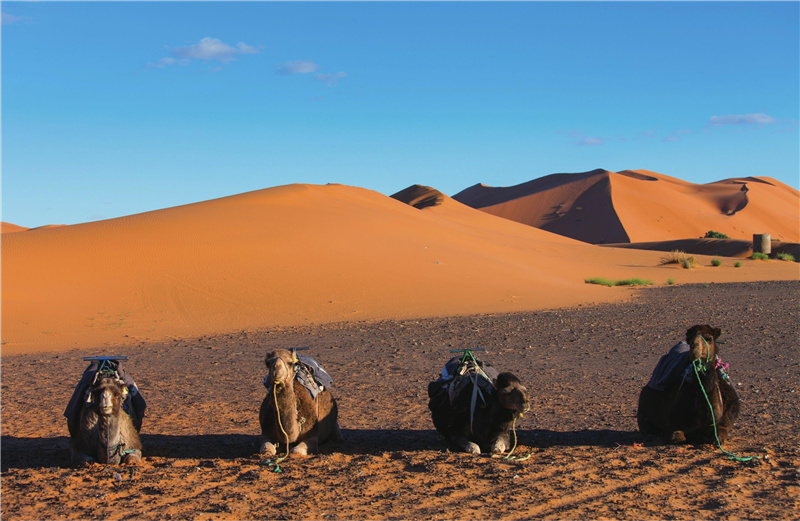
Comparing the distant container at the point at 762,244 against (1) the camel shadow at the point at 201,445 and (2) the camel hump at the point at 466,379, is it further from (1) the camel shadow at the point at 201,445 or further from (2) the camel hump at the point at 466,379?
(1) the camel shadow at the point at 201,445

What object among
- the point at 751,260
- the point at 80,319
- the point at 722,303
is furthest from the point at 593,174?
the point at 80,319

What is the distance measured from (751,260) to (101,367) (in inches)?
1716

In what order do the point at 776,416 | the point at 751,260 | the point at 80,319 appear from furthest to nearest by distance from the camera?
1. the point at 751,260
2. the point at 80,319
3. the point at 776,416

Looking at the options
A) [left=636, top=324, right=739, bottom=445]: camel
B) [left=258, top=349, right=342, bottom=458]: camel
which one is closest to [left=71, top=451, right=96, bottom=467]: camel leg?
[left=258, top=349, right=342, bottom=458]: camel

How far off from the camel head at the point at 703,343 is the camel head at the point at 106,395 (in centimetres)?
526

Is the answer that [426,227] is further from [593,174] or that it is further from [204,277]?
[593,174]

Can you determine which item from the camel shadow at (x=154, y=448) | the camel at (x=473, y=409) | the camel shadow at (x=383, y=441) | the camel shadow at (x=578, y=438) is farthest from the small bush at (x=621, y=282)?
the camel shadow at (x=154, y=448)

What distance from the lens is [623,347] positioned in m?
14.0

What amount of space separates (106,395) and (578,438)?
15.6ft

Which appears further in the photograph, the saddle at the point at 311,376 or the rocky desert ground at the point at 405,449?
the saddle at the point at 311,376

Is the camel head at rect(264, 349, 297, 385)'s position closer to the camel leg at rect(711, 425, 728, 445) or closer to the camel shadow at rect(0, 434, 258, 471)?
the camel shadow at rect(0, 434, 258, 471)

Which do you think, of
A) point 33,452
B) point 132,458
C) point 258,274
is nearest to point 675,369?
point 132,458

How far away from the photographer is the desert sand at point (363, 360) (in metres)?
5.83

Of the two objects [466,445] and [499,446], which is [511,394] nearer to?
[499,446]
